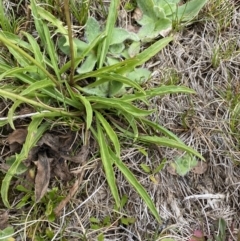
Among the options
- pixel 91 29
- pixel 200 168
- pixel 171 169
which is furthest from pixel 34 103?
pixel 200 168

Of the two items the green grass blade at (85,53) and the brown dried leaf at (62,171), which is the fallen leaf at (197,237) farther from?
the green grass blade at (85,53)

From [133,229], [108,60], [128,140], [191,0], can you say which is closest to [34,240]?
[133,229]

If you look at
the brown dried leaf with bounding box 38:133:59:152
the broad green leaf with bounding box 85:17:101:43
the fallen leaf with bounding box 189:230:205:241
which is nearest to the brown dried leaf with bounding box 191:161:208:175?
the fallen leaf with bounding box 189:230:205:241

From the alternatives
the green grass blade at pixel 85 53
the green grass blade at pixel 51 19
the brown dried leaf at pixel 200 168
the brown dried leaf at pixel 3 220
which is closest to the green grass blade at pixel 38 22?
the green grass blade at pixel 51 19

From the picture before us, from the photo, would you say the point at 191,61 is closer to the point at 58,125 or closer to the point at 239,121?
the point at 239,121

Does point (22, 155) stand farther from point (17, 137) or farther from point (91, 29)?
point (91, 29)

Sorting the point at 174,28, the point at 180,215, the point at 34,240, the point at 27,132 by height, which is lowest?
the point at 180,215
